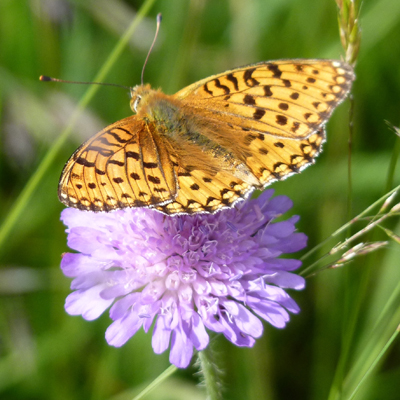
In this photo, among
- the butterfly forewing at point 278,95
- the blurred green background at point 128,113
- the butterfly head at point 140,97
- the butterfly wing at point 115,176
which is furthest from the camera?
the blurred green background at point 128,113

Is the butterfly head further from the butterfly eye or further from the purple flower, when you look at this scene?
the purple flower

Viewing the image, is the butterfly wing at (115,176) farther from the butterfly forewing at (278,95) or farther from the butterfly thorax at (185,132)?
the butterfly forewing at (278,95)

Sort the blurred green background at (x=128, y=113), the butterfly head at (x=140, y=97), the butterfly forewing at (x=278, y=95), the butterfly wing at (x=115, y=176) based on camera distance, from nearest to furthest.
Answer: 1. the butterfly wing at (x=115, y=176)
2. the butterfly forewing at (x=278, y=95)
3. the butterfly head at (x=140, y=97)
4. the blurred green background at (x=128, y=113)

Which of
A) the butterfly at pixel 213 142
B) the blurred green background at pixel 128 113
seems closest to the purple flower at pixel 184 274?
the butterfly at pixel 213 142

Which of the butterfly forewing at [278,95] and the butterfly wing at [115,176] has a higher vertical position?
the butterfly forewing at [278,95]

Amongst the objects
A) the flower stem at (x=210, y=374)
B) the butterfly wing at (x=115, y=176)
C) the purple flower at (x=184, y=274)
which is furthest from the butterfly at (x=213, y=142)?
the flower stem at (x=210, y=374)

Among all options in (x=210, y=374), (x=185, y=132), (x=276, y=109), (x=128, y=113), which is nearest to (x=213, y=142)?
(x=185, y=132)

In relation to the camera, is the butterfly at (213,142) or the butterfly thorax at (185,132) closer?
the butterfly at (213,142)

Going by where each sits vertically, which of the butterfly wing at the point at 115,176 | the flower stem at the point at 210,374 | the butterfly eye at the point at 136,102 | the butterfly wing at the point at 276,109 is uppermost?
the butterfly wing at the point at 276,109
